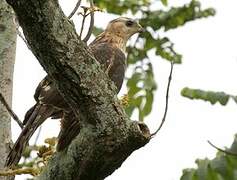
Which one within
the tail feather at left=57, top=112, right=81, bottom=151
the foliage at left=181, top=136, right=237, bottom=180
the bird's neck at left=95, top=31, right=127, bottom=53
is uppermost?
the bird's neck at left=95, top=31, right=127, bottom=53

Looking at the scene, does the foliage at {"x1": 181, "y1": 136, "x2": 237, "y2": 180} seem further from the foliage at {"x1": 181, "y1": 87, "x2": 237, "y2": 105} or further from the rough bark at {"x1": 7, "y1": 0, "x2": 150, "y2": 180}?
the rough bark at {"x1": 7, "y1": 0, "x2": 150, "y2": 180}

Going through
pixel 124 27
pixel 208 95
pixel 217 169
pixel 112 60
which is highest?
pixel 124 27

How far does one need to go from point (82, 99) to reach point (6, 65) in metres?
1.16

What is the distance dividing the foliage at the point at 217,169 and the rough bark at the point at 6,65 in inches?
38.2

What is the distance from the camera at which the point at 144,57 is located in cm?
593

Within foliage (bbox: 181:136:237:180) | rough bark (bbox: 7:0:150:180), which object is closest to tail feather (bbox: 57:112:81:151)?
rough bark (bbox: 7:0:150:180)

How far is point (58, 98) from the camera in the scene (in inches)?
169

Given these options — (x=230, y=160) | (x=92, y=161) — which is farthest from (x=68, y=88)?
(x=230, y=160)

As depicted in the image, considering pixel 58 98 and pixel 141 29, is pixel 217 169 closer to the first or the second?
pixel 58 98

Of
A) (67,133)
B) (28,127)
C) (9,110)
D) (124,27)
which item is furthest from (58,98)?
(124,27)

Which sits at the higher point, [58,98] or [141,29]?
[141,29]

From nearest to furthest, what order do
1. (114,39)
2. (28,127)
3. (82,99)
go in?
(82,99) < (28,127) < (114,39)

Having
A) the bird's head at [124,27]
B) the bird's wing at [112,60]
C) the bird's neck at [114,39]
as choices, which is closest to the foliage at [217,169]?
the bird's wing at [112,60]

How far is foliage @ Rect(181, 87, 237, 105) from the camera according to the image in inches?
153
